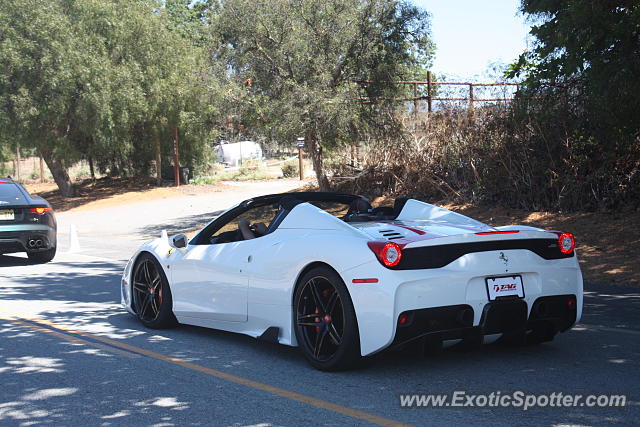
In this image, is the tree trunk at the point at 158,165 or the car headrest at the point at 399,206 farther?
the tree trunk at the point at 158,165

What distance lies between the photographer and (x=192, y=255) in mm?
7117

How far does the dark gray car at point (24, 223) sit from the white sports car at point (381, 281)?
7.42 meters

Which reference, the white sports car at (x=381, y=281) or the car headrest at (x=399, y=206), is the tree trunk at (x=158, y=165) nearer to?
the white sports car at (x=381, y=281)

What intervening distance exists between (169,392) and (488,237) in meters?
2.50

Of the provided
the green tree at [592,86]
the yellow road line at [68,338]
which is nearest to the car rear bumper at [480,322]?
the yellow road line at [68,338]

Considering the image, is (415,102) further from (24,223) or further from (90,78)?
(90,78)

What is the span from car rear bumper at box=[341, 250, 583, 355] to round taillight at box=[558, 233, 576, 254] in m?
0.31

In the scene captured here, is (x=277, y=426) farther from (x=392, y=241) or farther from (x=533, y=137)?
(x=533, y=137)

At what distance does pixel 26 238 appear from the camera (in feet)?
43.6

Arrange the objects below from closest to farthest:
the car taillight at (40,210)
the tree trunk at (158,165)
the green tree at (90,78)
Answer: the car taillight at (40,210)
the green tree at (90,78)
the tree trunk at (158,165)

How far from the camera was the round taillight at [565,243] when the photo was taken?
5.87m

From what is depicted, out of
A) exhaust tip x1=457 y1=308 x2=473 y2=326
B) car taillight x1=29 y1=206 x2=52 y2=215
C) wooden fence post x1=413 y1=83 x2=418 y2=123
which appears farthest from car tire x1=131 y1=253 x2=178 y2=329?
wooden fence post x1=413 y1=83 x2=418 y2=123

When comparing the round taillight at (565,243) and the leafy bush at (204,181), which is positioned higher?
the leafy bush at (204,181)

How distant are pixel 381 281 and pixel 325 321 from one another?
67cm
